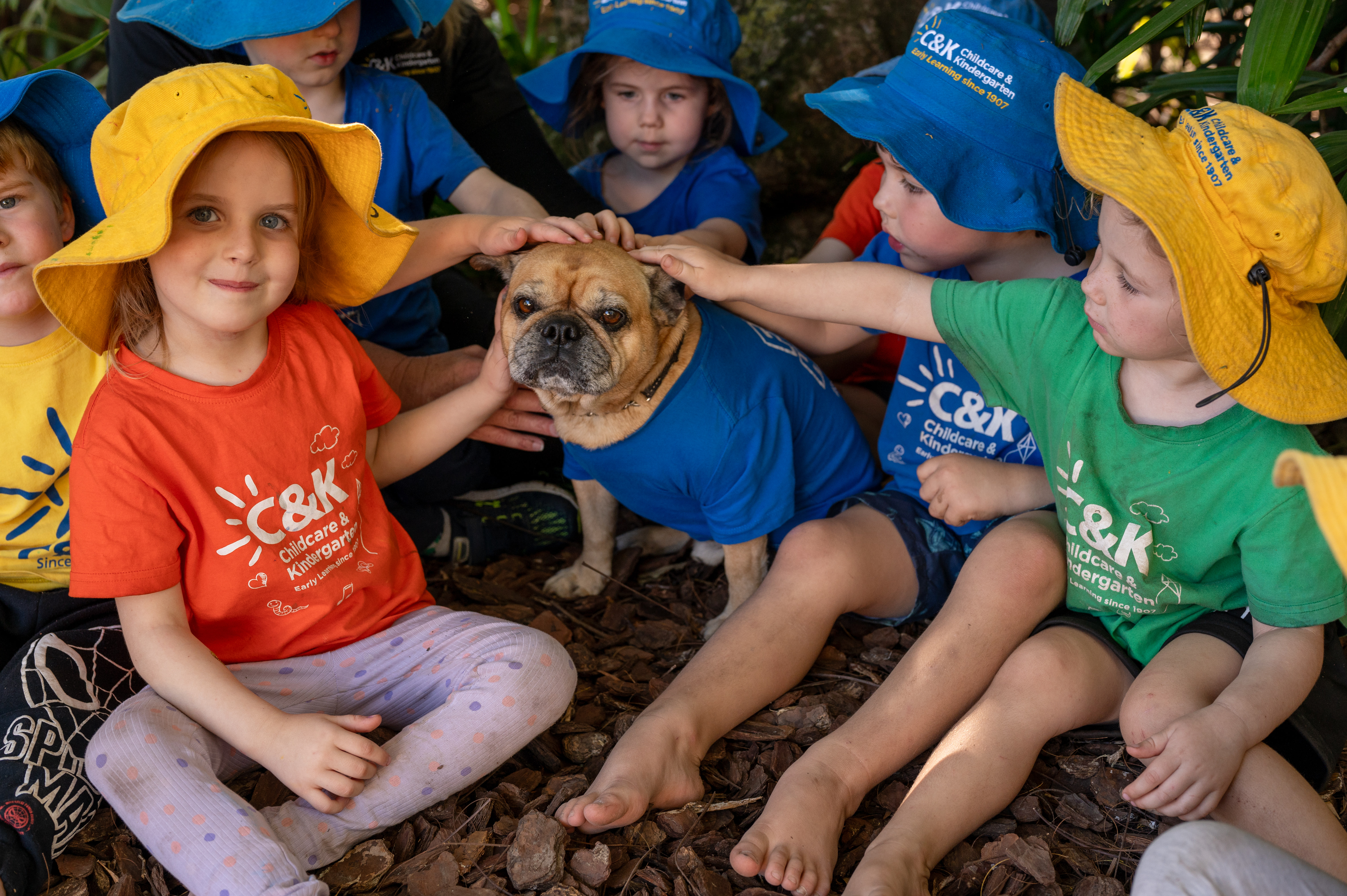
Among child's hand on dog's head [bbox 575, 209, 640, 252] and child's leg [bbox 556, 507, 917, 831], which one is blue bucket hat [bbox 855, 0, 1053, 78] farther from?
child's leg [bbox 556, 507, 917, 831]

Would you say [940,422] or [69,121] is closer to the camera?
[69,121]

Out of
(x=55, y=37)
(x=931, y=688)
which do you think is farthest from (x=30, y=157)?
(x=55, y=37)

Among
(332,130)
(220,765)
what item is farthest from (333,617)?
(332,130)

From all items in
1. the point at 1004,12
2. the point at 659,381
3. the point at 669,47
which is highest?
the point at 1004,12

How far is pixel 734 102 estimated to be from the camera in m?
3.23

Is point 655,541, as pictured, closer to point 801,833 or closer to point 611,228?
point 611,228

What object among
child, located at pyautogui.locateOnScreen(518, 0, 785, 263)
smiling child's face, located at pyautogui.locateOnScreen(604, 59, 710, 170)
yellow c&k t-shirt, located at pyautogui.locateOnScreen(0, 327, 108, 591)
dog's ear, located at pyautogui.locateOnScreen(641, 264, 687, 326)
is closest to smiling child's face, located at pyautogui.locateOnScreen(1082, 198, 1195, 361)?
dog's ear, located at pyautogui.locateOnScreen(641, 264, 687, 326)

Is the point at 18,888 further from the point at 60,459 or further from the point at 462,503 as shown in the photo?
the point at 462,503

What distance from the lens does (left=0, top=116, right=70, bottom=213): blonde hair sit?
76.7 inches

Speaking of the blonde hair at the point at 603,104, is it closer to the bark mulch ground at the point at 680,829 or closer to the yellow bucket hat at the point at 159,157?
the yellow bucket hat at the point at 159,157

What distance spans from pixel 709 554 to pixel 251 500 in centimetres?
141

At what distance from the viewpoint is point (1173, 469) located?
183cm

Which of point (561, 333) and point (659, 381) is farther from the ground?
point (561, 333)

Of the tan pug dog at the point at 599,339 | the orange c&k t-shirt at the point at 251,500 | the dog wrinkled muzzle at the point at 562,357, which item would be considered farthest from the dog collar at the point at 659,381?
the orange c&k t-shirt at the point at 251,500
